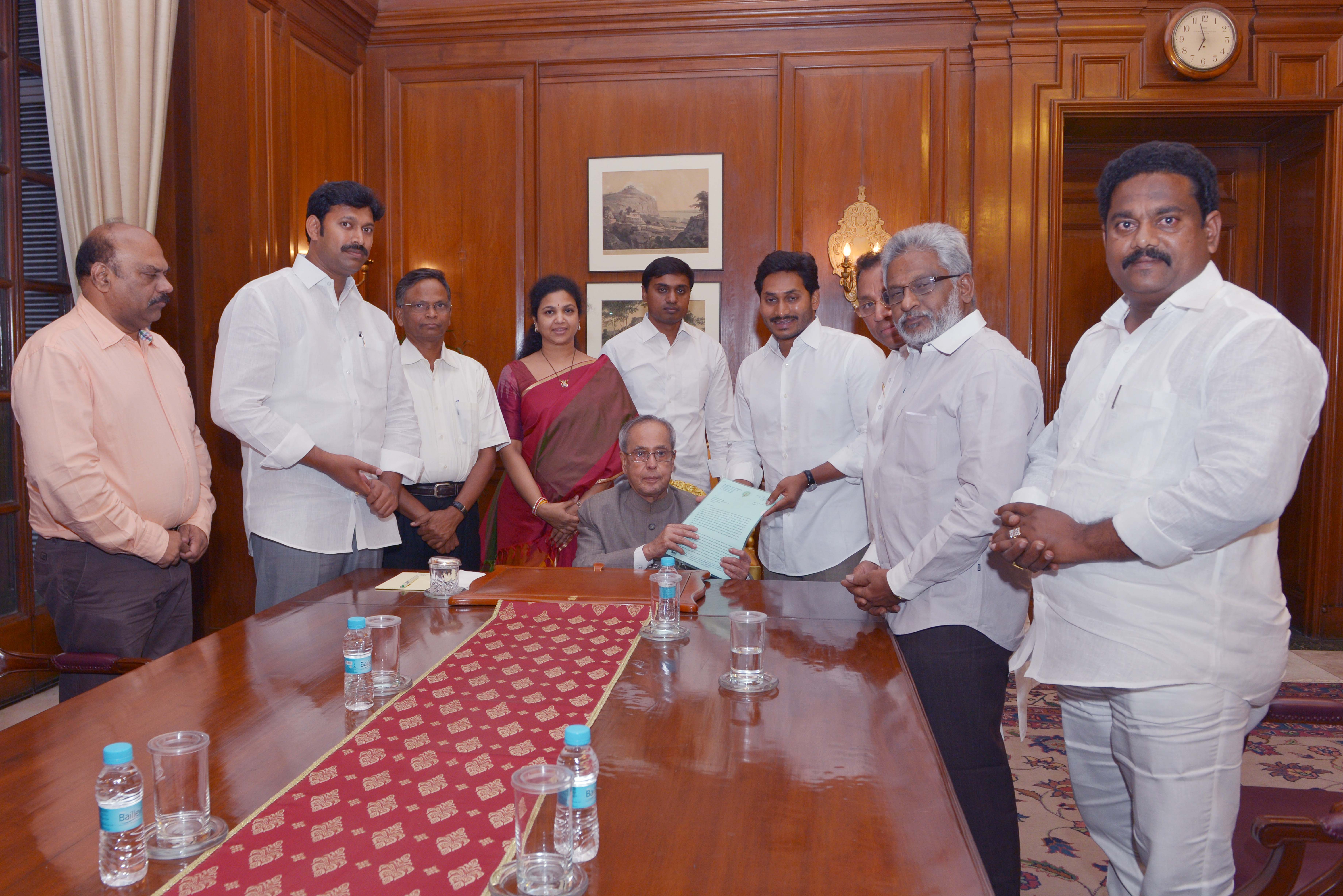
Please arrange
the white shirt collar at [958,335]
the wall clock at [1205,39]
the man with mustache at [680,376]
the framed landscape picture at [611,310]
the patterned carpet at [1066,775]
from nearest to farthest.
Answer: the white shirt collar at [958,335] < the patterned carpet at [1066,775] < the man with mustache at [680,376] < the wall clock at [1205,39] < the framed landscape picture at [611,310]

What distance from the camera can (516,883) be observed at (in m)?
1.00

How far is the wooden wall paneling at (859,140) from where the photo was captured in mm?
4902

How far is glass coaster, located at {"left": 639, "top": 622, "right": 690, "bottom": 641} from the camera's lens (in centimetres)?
191

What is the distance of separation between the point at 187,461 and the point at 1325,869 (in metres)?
2.99

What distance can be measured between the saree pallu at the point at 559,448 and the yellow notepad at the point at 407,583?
95 cm

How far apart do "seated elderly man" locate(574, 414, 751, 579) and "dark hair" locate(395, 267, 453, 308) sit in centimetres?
119

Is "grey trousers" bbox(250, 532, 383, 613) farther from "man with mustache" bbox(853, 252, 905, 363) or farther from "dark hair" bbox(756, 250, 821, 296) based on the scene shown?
"man with mustache" bbox(853, 252, 905, 363)

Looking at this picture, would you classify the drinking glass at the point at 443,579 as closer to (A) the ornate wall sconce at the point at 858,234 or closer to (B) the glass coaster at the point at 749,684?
(B) the glass coaster at the point at 749,684

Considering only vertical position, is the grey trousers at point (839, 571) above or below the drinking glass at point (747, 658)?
below

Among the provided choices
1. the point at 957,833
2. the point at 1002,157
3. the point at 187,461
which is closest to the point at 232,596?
the point at 187,461

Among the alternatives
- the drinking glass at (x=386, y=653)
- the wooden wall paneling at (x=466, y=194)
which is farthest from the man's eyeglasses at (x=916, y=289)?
the wooden wall paneling at (x=466, y=194)

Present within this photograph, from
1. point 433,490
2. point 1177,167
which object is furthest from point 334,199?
point 1177,167

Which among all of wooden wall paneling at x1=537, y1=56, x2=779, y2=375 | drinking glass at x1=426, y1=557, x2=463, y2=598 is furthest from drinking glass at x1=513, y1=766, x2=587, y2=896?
wooden wall paneling at x1=537, y1=56, x2=779, y2=375

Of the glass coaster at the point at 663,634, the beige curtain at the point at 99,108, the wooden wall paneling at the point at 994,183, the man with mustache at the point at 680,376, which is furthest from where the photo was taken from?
the wooden wall paneling at the point at 994,183
